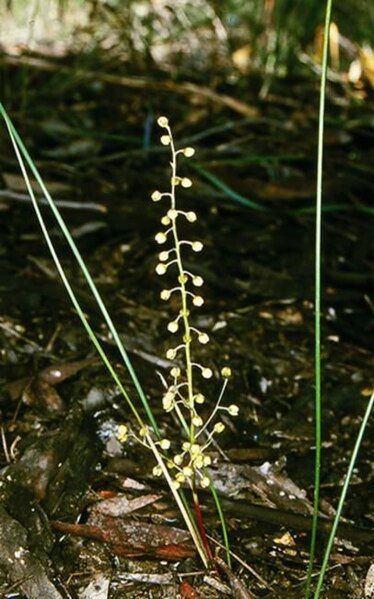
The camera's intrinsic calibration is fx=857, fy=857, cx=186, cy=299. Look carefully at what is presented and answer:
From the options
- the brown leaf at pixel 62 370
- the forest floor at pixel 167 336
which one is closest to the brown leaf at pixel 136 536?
the forest floor at pixel 167 336

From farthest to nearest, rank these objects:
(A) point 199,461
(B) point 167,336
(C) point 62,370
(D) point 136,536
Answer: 1. (B) point 167,336
2. (C) point 62,370
3. (D) point 136,536
4. (A) point 199,461

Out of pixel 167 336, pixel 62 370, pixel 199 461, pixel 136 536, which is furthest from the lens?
pixel 167 336

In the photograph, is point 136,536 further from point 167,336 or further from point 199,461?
point 167,336

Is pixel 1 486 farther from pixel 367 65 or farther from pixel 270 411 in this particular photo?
pixel 367 65

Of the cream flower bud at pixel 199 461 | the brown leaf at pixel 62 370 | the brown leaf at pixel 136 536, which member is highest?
the cream flower bud at pixel 199 461

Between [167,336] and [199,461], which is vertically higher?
[199,461]

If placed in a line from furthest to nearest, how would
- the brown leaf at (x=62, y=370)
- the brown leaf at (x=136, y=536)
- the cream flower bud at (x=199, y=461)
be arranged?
1. the brown leaf at (x=62, y=370)
2. the brown leaf at (x=136, y=536)
3. the cream flower bud at (x=199, y=461)

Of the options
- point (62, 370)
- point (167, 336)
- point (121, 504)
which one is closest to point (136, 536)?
point (121, 504)

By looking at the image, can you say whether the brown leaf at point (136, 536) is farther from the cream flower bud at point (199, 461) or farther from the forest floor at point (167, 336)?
the cream flower bud at point (199, 461)

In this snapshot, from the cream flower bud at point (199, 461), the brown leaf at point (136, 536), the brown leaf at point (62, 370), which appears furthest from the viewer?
the brown leaf at point (62, 370)

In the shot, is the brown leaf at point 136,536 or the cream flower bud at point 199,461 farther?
the brown leaf at point 136,536

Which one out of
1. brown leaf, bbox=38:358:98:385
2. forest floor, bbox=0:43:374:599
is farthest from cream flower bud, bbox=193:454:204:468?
brown leaf, bbox=38:358:98:385
